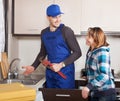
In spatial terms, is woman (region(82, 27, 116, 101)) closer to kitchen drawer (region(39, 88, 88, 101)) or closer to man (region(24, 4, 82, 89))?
kitchen drawer (region(39, 88, 88, 101))

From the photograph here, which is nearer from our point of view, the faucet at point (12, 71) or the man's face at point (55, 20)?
the man's face at point (55, 20)

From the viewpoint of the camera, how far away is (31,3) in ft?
8.63

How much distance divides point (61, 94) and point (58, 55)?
0.34m

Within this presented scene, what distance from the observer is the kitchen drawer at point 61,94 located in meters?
2.02

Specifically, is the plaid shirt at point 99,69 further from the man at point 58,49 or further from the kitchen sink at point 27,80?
the kitchen sink at point 27,80

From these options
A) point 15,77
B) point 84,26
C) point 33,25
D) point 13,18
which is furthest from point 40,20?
point 15,77

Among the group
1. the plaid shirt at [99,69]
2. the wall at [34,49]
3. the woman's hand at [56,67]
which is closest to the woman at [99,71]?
the plaid shirt at [99,69]

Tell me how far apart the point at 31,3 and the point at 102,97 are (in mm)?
1312

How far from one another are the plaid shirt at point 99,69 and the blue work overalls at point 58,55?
1.29ft

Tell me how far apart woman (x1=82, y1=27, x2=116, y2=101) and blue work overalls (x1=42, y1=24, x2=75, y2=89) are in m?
0.37

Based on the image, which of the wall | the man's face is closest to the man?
the man's face

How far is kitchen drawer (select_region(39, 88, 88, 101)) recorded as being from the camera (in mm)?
2020

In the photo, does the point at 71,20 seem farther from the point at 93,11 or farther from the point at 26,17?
the point at 26,17

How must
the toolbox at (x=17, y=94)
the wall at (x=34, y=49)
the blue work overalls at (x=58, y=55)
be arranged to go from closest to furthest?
the toolbox at (x=17, y=94), the blue work overalls at (x=58, y=55), the wall at (x=34, y=49)
